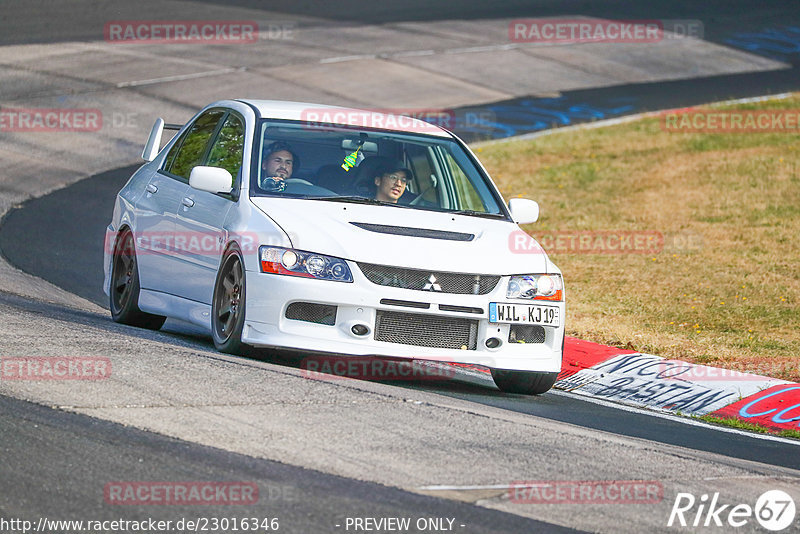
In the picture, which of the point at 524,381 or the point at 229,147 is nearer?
the point at 524,381

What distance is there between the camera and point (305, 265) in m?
8.12

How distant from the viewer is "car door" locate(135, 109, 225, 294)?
954 cm

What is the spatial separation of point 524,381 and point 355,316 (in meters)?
1.46

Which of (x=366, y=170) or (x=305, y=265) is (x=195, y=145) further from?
(x=305, y=265)

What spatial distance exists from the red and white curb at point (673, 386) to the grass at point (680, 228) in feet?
1.85

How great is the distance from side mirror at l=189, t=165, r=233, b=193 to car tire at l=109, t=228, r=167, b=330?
143 centimetres

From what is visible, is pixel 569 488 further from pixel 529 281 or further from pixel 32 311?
pixel 32 311

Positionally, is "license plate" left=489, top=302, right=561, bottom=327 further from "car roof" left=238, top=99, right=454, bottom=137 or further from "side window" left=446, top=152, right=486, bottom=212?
"car roof" left=238, top=99, right=454, bottom=137

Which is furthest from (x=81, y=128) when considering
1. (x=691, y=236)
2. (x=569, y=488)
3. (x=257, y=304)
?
(x=569, y=488)

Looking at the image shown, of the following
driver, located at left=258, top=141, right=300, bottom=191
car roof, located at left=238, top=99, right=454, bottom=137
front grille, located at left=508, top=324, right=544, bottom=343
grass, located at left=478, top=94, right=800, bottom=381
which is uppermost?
car roof, located at left=238, top=99, right=454, bottom=137

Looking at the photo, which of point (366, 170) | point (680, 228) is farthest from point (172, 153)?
point (680, 228)

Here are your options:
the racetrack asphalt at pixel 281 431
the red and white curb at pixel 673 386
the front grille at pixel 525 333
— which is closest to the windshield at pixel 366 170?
the front grille at pixel 525 333

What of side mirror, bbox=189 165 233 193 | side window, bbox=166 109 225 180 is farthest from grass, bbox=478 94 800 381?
side mirror, bbox=189 165 233 193

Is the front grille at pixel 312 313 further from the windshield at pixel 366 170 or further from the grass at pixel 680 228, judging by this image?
the grass at pixel 680 228
